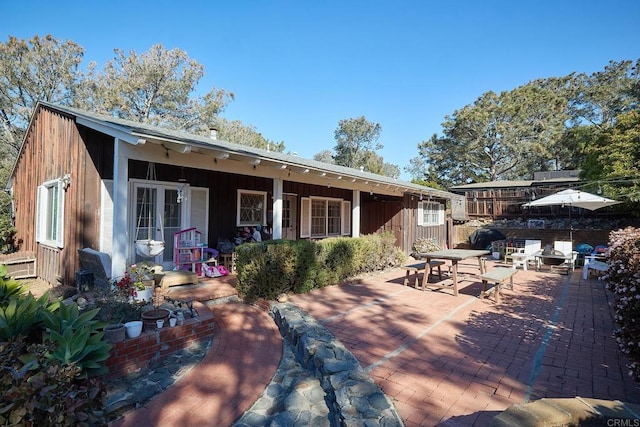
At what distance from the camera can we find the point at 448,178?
Result: 31672mm

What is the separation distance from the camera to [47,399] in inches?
58.8

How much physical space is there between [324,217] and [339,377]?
29.3ft

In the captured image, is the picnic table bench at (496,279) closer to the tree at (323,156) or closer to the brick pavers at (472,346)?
the brick pavers at (472,346)

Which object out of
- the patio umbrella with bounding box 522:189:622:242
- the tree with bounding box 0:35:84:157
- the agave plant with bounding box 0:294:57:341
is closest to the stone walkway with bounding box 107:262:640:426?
the agave plant with bounding box 0:294:57:341

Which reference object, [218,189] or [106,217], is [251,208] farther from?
[106,217]

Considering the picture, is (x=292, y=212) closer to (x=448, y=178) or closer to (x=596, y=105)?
(x=448, y=178)

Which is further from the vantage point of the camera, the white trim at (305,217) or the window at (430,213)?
the window at (430,213)

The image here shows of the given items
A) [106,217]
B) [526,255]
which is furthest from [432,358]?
[526,255]

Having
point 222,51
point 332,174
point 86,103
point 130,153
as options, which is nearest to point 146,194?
point 130,153

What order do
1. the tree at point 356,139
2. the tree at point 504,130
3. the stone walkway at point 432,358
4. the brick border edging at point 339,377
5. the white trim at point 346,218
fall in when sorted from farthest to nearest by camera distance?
the tree at point 356,139 → the tree at point 504,130 → the white trim at point 346,218 → the stone walkway at point 432,358 → the brick border edging at point 339,377

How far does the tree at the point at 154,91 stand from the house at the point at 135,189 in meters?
13.9

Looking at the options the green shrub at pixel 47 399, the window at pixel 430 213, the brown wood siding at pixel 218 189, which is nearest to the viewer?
the green shrub at pixel 47 399

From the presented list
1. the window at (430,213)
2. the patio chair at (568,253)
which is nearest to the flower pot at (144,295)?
the patio chair at (568,253)

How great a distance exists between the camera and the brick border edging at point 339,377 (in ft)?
7.79
